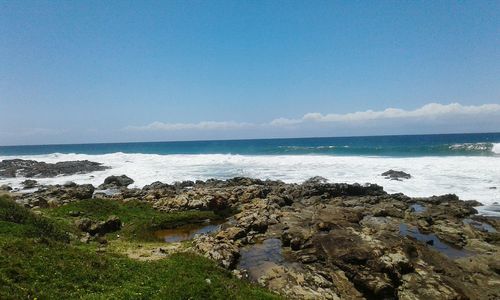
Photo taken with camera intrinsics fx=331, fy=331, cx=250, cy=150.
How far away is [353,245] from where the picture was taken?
21.0 m

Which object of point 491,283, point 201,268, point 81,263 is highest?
point 81,263

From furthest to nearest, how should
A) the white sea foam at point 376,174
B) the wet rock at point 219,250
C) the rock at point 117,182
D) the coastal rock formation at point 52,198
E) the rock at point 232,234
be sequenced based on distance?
the rock at point 117,182
the white sea foam at point 376,174
the coastal rock formation at point 52,198
the rock at point 232,234
the wet rock at point 219,250

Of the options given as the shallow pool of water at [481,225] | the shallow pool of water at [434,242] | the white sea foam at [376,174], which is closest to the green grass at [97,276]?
the shallow pool of water at [434,242]

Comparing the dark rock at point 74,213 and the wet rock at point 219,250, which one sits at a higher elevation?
the dark rock at point 74,213

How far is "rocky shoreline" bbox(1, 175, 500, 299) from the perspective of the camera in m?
18.1

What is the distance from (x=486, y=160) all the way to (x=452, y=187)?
2883cm

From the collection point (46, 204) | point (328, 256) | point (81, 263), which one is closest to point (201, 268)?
point (81, 263)

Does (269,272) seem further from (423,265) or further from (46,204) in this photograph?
(46,204)

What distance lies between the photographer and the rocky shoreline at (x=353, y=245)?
59.5 ft

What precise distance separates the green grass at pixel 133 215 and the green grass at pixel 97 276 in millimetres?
10041

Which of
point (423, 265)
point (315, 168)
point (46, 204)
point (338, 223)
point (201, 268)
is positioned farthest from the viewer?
point (315, 168)

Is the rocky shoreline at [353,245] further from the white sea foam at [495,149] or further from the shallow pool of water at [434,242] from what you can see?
the white sea foam at [495,149]

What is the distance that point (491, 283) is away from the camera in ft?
62.5

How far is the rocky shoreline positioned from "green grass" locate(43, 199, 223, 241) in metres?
1.72
